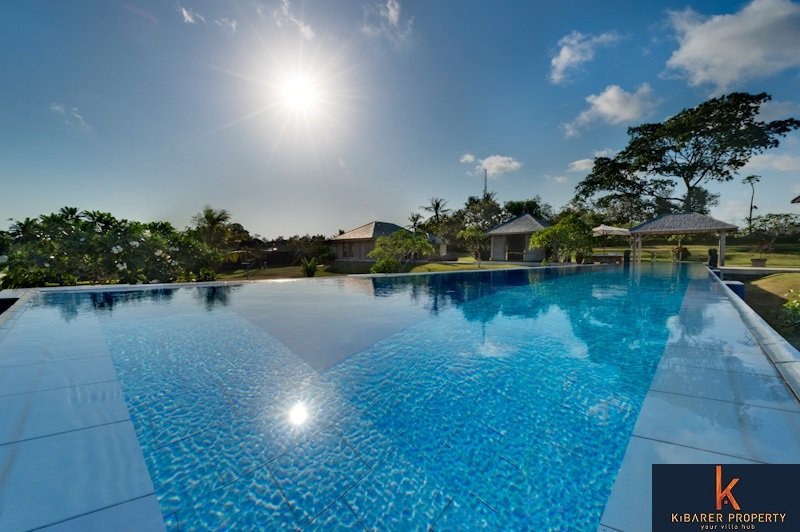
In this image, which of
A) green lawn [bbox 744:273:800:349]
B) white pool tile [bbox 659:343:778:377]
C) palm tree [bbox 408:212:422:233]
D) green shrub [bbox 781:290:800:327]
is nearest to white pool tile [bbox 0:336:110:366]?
white pool tile [bbox 659:343:778:377]

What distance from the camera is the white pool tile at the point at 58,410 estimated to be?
2.59 meters

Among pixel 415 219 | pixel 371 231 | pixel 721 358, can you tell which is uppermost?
pixel 415 219

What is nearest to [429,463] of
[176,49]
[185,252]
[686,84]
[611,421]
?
[611,421]

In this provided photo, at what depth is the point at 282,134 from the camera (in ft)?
55.1

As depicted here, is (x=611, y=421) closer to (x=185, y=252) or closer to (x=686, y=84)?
(x=185, y=252)

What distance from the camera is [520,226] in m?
27.2

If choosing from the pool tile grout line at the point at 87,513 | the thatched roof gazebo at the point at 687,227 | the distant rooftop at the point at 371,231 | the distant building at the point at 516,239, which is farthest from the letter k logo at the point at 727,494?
the distant rooftop at the point at 371,231

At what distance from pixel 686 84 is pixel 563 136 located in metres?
14.3

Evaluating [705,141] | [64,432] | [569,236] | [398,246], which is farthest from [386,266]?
[705,141]

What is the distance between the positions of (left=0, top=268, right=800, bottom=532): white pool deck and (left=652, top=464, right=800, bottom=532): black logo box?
2.7 inches

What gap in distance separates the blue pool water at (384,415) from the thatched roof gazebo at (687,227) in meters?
18.4

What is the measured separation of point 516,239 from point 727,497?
29618mm

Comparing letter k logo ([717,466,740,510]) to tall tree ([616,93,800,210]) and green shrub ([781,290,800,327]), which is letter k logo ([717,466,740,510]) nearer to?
green shrub ([781,290,800,327])

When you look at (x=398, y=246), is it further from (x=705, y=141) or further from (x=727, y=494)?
(x=705, y=141)
